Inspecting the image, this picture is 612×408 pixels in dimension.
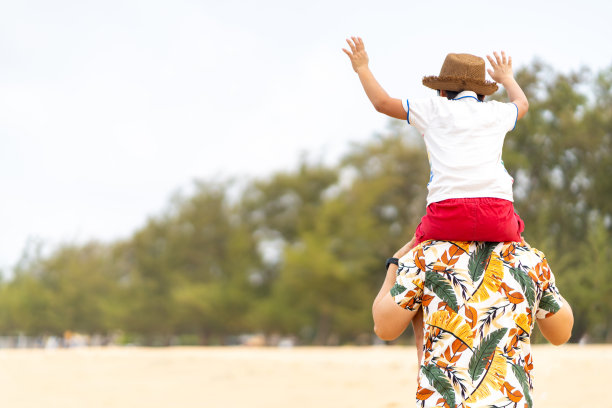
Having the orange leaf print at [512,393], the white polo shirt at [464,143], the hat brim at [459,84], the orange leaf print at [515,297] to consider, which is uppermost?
the hat brim at [459,84]

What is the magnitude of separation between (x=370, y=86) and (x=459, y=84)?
0.34m

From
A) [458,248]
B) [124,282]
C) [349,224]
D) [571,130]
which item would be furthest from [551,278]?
[124,282]

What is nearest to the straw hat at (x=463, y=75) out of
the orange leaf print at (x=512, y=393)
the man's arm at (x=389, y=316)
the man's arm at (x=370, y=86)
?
the man's arm at (x=370, y=86)

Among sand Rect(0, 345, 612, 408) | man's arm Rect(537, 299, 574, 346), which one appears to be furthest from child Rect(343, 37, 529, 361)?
sand Rect(0, 345, 612, 408)

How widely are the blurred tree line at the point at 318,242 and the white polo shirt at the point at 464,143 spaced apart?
21198mm

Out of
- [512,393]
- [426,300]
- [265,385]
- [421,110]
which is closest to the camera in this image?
[512,393]

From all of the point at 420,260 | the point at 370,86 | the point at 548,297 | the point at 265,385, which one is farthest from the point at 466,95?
the point at 265,385

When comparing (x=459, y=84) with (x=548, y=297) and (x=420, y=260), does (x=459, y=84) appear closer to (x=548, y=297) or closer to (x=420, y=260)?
(x=420, y=260)

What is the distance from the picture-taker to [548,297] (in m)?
2.32

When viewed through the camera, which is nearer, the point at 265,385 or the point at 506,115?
the point at 506,115

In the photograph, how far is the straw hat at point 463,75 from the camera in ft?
8.12

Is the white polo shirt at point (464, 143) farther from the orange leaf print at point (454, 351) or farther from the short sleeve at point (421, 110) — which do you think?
the orange leaf print at point (454, 351)

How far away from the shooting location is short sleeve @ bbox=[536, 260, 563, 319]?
91.0 inches

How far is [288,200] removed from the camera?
138 ft
